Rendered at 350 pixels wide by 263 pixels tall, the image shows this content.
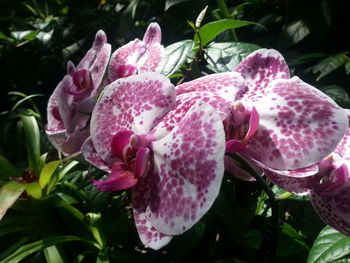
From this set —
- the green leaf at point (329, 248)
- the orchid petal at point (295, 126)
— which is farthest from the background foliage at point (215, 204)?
the orchid petal at point (295, 126)

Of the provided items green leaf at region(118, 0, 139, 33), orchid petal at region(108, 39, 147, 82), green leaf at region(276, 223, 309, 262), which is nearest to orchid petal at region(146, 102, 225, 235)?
orchid petal at region(108, 39, 147, 82)

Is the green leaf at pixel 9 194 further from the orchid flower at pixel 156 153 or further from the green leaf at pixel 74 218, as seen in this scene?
the orchid flower at pixel 156 153

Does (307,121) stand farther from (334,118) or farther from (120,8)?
(120,8)

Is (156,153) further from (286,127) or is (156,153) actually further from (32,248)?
(32,248)

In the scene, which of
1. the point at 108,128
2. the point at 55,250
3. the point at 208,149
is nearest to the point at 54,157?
the point at 55,250

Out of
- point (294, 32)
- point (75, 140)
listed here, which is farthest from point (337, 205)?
point (294, 32)

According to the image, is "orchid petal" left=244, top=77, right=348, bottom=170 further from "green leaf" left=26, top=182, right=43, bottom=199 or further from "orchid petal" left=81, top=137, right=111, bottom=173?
"green leaf" left=26, top=182, right=43, bottom=199
